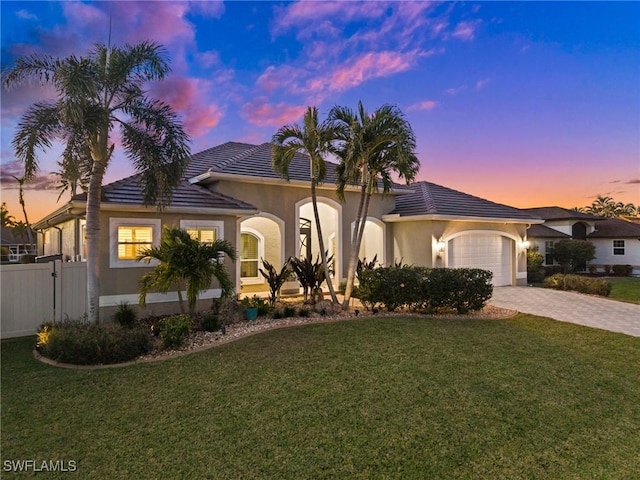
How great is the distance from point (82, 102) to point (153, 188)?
2610 millimetres

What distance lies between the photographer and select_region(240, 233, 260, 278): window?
52.9ft

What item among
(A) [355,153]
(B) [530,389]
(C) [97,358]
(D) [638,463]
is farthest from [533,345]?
(C) [97,358]

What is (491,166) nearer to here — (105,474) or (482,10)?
(482,10)

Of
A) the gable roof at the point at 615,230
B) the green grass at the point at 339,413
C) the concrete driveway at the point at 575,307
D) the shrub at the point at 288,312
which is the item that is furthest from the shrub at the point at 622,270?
the shrub at the point at 288,312

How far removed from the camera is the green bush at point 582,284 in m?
16.1

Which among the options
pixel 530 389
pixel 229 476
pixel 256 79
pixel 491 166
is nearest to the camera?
pixel 229 476

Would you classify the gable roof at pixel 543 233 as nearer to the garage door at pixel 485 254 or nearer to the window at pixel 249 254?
→ the garage door at pixel 485 254

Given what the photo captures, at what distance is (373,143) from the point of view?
35.5ft

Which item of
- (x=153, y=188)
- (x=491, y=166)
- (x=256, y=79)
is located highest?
(x=256, y=79)

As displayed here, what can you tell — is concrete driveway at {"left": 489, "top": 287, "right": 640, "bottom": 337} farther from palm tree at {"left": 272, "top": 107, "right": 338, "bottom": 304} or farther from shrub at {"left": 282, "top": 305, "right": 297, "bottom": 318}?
palm tree at {"left": 272, "top": 107, "right": 338, "bottom": 304}

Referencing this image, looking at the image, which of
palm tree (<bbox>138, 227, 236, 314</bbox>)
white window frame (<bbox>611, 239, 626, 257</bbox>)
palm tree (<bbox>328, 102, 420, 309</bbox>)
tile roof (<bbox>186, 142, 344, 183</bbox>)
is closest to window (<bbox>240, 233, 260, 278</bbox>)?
tile roof (<bbox>186, 142, 344, 183</bbox>)

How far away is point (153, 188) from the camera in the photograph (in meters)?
9.55
